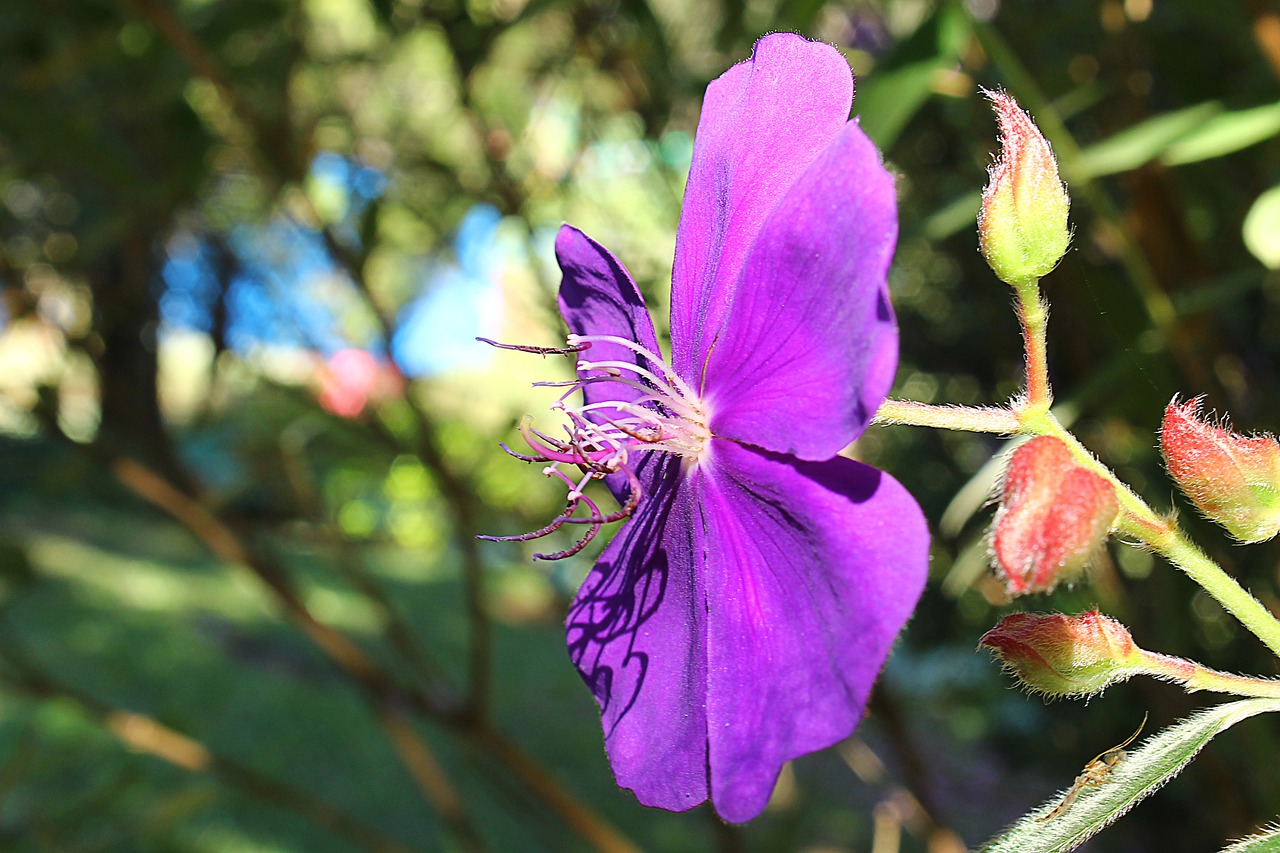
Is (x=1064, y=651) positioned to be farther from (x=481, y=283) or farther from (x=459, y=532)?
(x=481, y=283)

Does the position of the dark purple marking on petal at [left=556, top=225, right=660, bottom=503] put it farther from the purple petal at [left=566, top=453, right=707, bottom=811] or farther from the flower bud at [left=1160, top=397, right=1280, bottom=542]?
the flower bud at [left=1160, top=397, right=1280, bottom=542]

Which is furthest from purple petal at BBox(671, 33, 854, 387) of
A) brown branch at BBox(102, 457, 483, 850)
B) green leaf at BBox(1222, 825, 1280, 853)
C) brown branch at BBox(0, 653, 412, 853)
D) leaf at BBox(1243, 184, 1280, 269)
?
brown branch at BBox(0, 653, 412, 853)

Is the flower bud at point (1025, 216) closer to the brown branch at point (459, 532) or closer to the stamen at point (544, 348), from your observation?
the stamen at point (544, 348)

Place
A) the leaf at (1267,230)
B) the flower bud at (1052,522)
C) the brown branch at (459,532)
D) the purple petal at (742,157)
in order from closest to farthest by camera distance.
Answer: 1. the flower bud at (1052,522)
2. the purple petal at (742,157)
3. the leaf at (1267,230)
4. the brown branch at (459,532)

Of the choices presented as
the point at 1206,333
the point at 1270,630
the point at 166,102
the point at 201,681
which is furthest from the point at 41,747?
the point at 1270,630

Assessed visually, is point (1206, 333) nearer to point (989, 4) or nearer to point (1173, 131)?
point (1173, 131)

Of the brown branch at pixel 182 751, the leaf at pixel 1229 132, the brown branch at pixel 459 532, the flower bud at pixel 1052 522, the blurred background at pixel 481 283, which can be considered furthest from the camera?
the brown branch at pixel 182 751

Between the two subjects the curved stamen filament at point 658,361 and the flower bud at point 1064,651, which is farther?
the curved stamen filament at point 658,361

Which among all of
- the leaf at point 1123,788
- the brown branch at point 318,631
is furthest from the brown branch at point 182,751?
the leaf at point 1123,788
